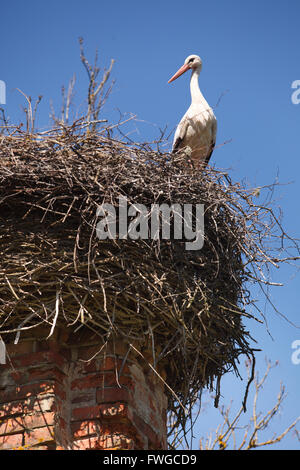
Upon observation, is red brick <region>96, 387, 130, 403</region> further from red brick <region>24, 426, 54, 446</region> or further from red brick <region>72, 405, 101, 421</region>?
red brick <region>24, 426, 54, 446</region>

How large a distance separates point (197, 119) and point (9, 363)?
3.59 m

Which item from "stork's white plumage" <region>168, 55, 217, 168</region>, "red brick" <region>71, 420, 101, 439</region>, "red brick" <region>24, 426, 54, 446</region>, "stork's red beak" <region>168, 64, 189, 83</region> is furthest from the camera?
"stork's red beak" <region>168, 64, 189, 83</region>

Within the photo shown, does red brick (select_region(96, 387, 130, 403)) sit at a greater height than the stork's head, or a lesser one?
lesser

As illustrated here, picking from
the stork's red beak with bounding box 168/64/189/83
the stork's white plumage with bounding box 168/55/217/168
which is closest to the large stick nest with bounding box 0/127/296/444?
the stork's white plumage with bounding box 168/55/217/168

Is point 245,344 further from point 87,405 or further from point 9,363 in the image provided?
point 9,363

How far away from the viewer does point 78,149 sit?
593 centimetres

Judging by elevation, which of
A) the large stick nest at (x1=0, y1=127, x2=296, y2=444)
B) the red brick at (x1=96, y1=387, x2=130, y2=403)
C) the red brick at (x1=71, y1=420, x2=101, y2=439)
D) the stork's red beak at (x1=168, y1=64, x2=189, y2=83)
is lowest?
the red brick at (x1=71, y1=420, x2=101, y2=439)

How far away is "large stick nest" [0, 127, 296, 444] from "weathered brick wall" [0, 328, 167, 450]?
0.16 m

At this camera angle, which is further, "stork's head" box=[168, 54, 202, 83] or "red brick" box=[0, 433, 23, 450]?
"stork's head" box=[168, 54, 202, 83]

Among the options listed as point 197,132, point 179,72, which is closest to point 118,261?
point 197,132

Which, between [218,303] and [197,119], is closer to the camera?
[218,303]

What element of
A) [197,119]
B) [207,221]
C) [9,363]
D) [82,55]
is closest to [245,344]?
[207,221]

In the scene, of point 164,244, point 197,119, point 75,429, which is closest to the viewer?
point 75,429

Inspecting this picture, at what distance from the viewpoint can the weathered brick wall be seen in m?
5.14
